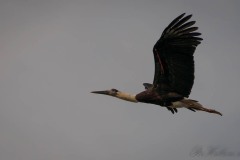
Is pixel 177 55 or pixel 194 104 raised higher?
pixel 177 55

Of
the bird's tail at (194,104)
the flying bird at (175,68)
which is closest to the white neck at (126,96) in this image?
the flying bird at (175,68)

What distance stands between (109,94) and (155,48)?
4.10 metres

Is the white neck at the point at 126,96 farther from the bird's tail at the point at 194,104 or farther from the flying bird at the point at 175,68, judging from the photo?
the bird's tail at the point at 194,104

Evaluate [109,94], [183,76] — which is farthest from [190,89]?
[109,94]

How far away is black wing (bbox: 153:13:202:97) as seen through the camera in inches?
2112

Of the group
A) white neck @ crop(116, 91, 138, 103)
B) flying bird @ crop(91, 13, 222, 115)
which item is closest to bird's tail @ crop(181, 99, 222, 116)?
flying bird @ crop(91, 13, 222, 115)

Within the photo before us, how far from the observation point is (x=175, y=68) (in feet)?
178

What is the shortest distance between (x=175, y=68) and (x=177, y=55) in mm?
624

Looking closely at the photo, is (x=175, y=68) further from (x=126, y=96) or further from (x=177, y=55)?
(x=126, y=96)

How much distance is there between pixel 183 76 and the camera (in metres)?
54.3

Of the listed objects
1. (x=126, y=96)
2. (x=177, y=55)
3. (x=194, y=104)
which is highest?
(x=177, y=55)

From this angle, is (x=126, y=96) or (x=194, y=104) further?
(x=126, y=96)

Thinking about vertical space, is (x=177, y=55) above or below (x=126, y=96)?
above

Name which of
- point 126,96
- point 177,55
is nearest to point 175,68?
point 177,55
